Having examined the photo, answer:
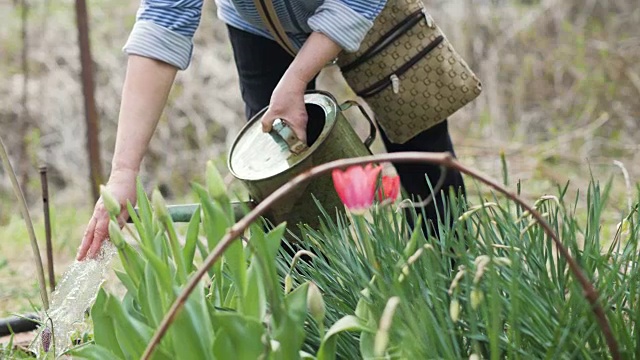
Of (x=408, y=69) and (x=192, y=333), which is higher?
(x=408, y=69)

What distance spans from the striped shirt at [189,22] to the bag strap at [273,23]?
0.05 m

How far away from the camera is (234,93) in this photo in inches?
213

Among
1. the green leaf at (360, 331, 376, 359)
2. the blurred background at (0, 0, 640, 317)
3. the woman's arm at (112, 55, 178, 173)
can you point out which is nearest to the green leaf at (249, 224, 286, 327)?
the green leaf at (360, 331, 376, 359)

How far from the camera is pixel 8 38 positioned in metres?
5.50

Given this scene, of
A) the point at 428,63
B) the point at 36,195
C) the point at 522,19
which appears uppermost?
the point at 428,63

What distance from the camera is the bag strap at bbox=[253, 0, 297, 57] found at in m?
1.99

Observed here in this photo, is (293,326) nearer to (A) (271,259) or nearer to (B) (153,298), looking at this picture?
(A) (271,259)

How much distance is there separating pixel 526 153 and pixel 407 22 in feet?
7.73

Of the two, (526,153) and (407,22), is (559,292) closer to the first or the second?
(407,22)

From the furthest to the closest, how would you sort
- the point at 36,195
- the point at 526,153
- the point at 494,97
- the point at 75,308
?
the point at 494,97 < the point at 36,195 < the point at 526,153 < the point at 75,308

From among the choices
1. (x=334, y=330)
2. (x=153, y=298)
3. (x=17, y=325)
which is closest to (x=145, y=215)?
(x=153, y=298)

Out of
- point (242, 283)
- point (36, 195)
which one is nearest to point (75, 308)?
point (242, 283)

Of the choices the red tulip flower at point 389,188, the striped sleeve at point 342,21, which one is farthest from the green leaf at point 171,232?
the striped sleeve at point 342,21

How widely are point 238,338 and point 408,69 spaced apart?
3.66ft
